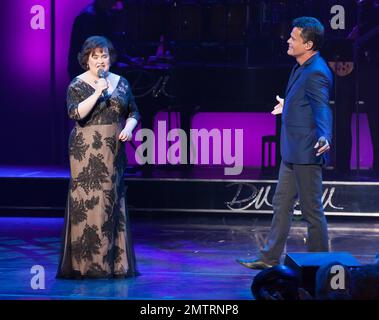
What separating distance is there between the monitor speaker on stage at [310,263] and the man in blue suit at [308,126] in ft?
2.50

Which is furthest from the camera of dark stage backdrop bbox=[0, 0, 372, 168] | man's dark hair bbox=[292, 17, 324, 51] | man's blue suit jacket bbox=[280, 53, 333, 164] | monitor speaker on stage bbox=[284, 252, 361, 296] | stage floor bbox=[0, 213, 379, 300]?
dark stage backdrop bbox=[0, 0, 372, 168]

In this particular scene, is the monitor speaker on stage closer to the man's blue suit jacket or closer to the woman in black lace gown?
the man's blue suit jacket

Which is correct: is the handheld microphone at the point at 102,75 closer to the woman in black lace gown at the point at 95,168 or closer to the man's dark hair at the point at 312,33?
the woman in black lace gown at the point at 95,168

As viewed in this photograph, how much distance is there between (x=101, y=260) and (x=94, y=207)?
1.05 feet

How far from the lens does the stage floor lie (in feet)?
17.7

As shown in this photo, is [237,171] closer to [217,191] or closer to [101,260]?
[217,191]

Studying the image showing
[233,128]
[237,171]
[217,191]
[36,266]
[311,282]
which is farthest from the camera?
[233,128]

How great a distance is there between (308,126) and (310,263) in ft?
4.07

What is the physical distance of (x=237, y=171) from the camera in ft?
30.1

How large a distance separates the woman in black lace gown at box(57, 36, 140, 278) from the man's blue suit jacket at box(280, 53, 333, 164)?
98 centimetres

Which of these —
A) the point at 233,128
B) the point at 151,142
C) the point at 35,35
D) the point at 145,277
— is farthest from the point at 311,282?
the point at 35,35

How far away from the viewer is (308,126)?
19.1 feet

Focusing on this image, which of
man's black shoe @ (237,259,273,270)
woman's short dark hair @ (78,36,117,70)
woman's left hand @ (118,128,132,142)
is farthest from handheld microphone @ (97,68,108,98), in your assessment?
man's black shoe @ (237,259,273,270)

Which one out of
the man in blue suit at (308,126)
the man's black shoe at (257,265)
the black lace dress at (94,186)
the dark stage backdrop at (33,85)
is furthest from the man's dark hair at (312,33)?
the dark stage backdrop at (33,85)
